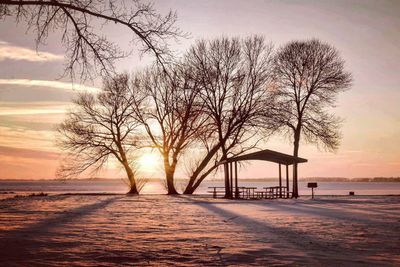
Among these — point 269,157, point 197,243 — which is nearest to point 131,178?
point 269,157

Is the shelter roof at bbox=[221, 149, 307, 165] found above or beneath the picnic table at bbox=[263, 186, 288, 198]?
above

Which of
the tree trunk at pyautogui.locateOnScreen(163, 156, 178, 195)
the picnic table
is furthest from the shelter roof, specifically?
the tree trunk at pyautogui.locateOnScreen(163, 156, 178, 195)

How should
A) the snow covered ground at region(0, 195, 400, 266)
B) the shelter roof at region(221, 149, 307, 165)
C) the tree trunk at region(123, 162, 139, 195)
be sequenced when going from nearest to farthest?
the snow covered ground at region(0, 195, 400, 266) → the shelter roof at region(221, 149, 307, 165) → the tree trunk at region(123, 162, 139, 195)

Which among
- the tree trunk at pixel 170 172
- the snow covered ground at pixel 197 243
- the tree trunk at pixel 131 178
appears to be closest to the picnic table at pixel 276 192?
the tree trunk at pixel 170 172

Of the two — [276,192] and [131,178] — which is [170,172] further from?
[276,192]

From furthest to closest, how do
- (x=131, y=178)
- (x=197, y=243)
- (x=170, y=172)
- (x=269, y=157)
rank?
(x=131, y=178)
(x=170, y=172)
(x=269, y=157)
(x=197, y=243)

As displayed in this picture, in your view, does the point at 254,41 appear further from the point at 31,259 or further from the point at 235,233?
the point at 31,259

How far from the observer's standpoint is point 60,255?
8.07 meters

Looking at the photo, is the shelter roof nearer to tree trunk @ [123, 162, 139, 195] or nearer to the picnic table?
the picnic table

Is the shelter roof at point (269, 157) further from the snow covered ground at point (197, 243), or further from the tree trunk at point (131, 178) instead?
→ the snow covered ground at point (197, 243)

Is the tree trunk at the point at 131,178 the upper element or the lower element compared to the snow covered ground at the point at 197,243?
upper

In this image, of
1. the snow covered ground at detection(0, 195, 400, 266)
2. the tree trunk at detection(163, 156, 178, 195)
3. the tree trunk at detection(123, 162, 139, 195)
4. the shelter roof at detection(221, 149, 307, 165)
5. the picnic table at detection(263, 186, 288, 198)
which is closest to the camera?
the snow covered ground at detection(0, 195, 400, 266)

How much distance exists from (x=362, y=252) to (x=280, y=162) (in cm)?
2757

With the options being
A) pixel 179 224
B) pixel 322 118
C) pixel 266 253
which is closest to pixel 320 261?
pixel 266 253
